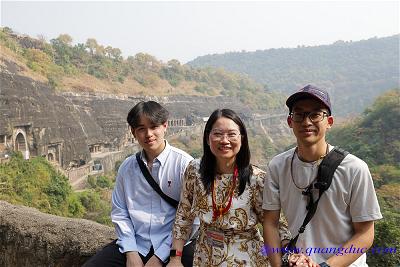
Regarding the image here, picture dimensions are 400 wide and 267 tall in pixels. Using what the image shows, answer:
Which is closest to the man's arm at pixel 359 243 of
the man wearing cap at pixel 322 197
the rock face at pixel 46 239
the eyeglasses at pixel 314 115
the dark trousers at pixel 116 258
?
the man wearing cap at pixel 322 197

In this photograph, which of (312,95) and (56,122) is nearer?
(312,95)

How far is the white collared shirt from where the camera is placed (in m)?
1.99

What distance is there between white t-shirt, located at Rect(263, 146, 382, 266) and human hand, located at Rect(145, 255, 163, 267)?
2.03 ft

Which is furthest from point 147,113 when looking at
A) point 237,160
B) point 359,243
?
point 359,243

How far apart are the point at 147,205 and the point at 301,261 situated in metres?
0.87

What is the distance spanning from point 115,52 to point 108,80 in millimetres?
8238

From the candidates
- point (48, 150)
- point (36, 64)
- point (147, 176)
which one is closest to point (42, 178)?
point (48, 150)

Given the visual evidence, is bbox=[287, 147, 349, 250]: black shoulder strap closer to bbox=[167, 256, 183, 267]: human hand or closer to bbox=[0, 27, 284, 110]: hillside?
bbox=[167, 256, 183, 267]: human hand

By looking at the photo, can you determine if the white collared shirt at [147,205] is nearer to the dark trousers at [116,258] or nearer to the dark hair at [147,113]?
the dark trousers at [116,258]

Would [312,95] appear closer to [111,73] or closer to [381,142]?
[381,142]

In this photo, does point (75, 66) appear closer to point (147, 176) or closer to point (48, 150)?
point (48, 150)

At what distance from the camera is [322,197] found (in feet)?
4.96

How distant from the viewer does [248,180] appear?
1.76 metres

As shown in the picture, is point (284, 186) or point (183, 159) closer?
point (284, 186)
